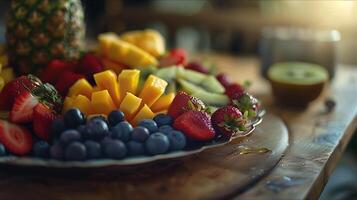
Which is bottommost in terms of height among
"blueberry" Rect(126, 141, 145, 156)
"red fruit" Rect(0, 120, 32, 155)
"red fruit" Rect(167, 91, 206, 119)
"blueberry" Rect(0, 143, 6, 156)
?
"blueberry" Rect(0, 143, 6, 156)

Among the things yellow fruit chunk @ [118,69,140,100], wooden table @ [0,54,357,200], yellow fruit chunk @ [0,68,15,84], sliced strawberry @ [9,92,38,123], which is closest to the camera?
wooden table @ [0,54,357,200]

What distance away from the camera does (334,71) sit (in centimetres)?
156

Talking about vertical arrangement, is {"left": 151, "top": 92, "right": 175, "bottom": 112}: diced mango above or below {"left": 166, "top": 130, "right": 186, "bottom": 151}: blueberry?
above

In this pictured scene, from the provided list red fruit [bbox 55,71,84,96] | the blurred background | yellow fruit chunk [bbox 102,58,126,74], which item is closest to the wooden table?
red fruit [bbox 55,71,84,96]

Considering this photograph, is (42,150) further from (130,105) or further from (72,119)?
(130,105)

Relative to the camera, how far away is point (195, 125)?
0.90 m

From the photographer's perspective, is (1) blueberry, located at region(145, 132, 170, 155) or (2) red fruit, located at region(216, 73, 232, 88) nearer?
(1) blueberry, located at region(145, 132, 170, 155)

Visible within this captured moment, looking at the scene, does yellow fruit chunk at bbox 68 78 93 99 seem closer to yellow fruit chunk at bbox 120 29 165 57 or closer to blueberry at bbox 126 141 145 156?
blueberry at bbox 126 141 145 156

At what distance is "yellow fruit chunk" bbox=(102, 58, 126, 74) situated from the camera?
1.25 meters

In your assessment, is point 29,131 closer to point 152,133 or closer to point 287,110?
point 152,133

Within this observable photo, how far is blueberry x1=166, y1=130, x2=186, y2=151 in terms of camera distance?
87 cm

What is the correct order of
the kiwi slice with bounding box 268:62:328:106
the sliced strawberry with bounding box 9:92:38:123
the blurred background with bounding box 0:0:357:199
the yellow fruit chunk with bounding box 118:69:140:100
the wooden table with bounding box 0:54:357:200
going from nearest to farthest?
the wooden table with bounding box 0:54:357:200, the sliced strawberry with bounding box 9:92:38:123, the yellow fruit chunk with bounding box 118:69:140:100, the kiwi slice with bounding box 268:62:328:106, the blurred background with bounding box 0:0:357:199

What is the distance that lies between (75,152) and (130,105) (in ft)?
0.55

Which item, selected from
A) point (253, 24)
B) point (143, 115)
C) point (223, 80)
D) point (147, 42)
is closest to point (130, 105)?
point (143, 115)
